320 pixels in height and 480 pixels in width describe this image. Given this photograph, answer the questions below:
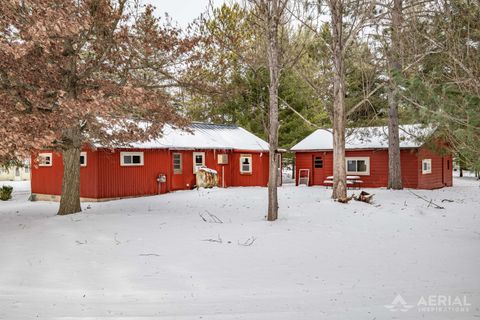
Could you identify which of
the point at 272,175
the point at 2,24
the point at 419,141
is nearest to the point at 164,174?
the point at 272,175

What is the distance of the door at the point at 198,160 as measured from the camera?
24047 mm

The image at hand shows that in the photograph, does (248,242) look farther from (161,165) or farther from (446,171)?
(446,171)

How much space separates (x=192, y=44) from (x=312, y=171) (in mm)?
15896

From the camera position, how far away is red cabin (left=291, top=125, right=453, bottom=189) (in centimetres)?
2353

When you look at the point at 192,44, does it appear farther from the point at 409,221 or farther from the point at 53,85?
the point at 409,221

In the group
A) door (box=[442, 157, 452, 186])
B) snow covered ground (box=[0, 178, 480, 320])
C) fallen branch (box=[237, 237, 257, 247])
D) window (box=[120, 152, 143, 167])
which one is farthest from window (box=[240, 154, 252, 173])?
fallen branch (box=[237, 237, 257, 247])

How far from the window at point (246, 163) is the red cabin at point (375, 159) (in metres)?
3.55

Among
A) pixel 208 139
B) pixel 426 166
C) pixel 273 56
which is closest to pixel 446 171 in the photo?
pixel 426 166

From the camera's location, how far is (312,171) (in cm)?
2741

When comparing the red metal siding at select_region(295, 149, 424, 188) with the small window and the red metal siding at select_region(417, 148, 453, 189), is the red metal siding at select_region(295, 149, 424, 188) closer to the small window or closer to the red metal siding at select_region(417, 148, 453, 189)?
the small window

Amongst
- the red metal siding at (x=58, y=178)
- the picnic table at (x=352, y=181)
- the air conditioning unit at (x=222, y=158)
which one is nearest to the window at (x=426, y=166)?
the picnic table at (x=352, y=181)

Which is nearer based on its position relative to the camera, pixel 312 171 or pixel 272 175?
pixel 272 175

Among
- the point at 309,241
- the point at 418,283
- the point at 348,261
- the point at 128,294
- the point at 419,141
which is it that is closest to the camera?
the point at 128,294

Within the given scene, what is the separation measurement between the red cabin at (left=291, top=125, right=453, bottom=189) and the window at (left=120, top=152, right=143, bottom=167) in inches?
451
